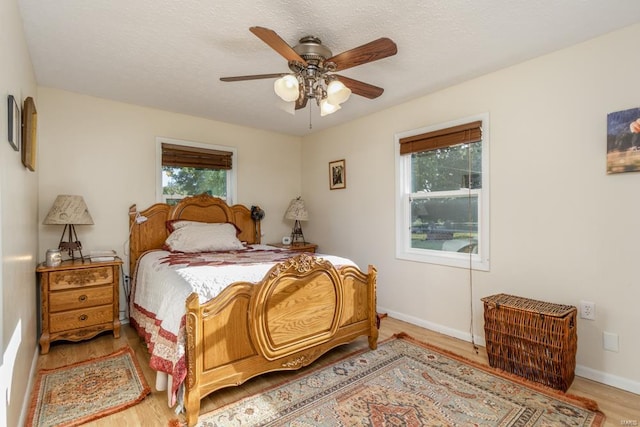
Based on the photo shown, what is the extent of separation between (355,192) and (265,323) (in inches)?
90.6

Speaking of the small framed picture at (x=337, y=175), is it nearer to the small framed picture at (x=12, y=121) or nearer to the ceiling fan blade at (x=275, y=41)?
the ceiling fan blade at (x=275, y=41)

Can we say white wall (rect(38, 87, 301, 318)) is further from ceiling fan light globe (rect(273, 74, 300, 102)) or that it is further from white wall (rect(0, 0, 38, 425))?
ceiling fan light globe (rect(273, 74, 300, 102))

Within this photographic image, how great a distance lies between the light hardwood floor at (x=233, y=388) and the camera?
1.84 m

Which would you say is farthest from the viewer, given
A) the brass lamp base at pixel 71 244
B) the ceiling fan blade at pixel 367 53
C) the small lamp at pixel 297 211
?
the small lamp at pixel 297 211

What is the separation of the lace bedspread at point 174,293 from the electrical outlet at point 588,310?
1692 mm

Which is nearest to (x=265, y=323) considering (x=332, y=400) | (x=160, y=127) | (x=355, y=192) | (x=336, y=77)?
(x=332, y=400)

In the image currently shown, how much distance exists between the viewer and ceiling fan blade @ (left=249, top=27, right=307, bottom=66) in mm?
1612

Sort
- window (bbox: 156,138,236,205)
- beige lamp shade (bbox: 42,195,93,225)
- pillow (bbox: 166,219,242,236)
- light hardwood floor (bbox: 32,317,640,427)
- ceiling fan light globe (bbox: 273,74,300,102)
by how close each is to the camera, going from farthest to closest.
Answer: window (bbox: 156,138,236,205), pillow (bbox: 166,219,242,236), beige lamp shade (bbox: 42,195,93,225), ceiling fan light globe (bbox: 273,74,300,102), light hardwood floor (bbox: 32,317,640,427)

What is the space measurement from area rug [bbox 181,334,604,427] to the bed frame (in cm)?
17

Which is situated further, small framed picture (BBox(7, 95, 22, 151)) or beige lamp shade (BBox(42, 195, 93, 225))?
beige lamp shade (BBox(42, 195, 93, 225))

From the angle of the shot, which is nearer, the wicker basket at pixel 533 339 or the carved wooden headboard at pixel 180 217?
the wicker basket at pixel 533 339

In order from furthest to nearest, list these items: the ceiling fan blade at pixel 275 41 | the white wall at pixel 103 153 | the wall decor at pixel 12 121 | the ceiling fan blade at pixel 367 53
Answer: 1. the white wall at pixel 103 153
2. the ceiling fan blade at pixel 367 53
3. the ceiling fan blade at pixel 275 41
4. the wall decor at pixel 12 121

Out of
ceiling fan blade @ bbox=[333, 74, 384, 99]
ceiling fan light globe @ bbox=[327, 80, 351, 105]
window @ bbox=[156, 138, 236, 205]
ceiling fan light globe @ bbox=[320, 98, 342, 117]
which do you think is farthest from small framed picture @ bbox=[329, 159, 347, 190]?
ceiling fan light globe @ bbox=[327, 80, 351, 105]

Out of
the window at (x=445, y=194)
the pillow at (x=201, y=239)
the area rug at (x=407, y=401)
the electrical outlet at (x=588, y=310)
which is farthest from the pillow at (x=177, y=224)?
the electrical outlet at (x=588, y=310)
